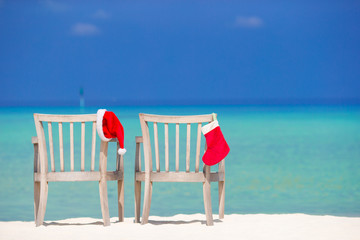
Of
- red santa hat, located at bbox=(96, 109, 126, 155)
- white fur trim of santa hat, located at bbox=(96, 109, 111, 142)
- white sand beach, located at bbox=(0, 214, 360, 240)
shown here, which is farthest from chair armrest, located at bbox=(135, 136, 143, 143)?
white sand beach, located at bbox=(0, 214, 360, 240)

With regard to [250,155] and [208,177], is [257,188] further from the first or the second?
[250,155]

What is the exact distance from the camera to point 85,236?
12.5 feet

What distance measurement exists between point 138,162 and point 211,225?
2.29 ft

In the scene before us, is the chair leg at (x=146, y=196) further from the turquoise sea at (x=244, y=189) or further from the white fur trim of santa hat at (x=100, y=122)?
the turquoise sea at (x=244, y=189)

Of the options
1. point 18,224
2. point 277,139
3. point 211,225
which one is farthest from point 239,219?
point 277,139

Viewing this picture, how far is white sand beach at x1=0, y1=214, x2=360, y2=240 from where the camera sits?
382cm

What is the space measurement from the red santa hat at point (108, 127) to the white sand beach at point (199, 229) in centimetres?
59

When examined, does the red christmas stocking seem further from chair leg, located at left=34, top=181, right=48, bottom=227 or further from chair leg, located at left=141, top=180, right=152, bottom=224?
chair leg, located at left=34, top=181, right=48, bottom=227

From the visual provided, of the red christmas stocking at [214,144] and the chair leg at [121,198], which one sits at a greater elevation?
the red christmas stocking at [214,144]

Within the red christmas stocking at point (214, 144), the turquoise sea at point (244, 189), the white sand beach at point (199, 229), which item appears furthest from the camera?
the turquoise sea at point (244, 189)

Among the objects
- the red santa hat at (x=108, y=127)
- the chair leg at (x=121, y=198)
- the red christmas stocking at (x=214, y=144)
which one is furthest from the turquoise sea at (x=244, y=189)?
the red christmas stocking at (x=214, y=144)

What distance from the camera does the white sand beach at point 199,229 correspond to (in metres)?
3.82

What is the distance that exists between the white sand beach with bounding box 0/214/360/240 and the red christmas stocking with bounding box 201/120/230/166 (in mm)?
503

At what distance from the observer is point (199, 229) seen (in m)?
4.09
